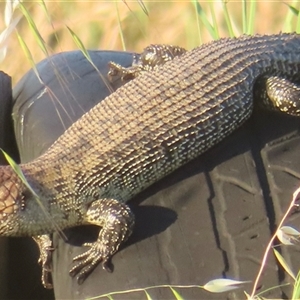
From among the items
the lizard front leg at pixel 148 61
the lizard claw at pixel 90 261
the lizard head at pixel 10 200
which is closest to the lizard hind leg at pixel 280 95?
the lizard front leg at pixel 148 61

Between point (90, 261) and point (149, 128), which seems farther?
point (149, 128)

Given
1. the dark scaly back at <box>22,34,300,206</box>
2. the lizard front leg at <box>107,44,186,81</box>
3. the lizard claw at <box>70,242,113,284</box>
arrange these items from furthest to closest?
the lizard front leg at <box>107,44,186,81</box>, the dark scaly back at <box>22,34,300,206</box>, the lizard claw at <box>70,242,113,284</box>

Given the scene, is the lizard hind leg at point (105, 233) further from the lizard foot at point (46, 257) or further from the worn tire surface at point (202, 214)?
the lizard foot at point (46, 257)

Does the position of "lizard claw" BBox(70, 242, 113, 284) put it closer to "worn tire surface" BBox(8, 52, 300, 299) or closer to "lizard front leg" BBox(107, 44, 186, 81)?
"worn tire surface" BBox(8, 52, 300, 299)

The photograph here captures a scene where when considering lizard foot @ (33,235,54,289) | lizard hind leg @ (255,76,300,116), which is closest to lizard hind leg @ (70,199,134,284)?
lizard foot @ (33,235,54,289)

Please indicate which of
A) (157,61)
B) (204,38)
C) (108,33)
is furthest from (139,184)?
(204,38)

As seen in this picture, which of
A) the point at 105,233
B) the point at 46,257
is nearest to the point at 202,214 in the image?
the point at 105,233

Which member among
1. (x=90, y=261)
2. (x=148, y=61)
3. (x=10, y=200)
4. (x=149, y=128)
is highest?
(x=148, y=61)

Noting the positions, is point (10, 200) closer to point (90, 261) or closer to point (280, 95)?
Result: point (90, 261)
